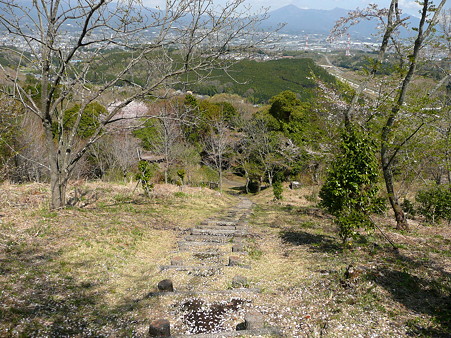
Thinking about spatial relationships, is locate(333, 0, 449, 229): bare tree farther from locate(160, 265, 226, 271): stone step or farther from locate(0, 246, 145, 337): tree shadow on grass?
locate(0, 246, 145, 337): tree shadow on grass

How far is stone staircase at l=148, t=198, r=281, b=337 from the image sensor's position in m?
3.85

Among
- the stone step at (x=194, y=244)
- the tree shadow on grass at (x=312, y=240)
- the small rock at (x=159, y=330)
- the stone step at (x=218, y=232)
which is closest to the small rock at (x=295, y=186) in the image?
the tree shadow on grass at (x=312, y=240)

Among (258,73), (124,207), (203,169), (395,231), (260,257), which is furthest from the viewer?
(258,73)

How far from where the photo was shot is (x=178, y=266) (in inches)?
235

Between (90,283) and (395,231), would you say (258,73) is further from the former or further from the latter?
(90,283)

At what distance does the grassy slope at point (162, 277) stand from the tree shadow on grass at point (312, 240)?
2 centimetres

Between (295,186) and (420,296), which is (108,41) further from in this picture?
(295,186)

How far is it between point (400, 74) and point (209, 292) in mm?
8387

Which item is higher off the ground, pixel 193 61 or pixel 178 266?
pixel 193 61

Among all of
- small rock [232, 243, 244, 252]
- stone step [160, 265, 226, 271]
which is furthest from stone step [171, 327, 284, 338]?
small rock [232, 243, 244, 252]

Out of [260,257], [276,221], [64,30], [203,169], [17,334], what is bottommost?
[203,169]

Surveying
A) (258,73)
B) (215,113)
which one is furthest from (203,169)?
(258,73)

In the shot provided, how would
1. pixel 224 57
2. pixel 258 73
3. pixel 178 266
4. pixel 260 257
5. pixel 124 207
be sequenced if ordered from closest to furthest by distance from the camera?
pixel 178 266 → pixel 260 257 → pixel 224 57 → pixel 124 207 → pixel 258 73

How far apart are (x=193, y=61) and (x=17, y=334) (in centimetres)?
655
